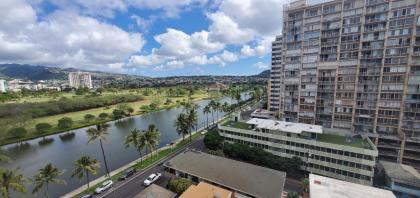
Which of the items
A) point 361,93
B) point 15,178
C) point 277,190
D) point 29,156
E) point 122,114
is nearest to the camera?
point 15,178

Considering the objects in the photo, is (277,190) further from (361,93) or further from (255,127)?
(361,93)

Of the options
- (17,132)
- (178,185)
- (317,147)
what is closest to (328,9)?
(317,147)

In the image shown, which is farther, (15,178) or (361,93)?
(361,93)

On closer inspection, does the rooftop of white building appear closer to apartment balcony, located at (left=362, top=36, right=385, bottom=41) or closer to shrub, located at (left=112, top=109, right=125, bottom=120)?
apartment balcony, located at (left=362, top=36, right=385, bottom=41)

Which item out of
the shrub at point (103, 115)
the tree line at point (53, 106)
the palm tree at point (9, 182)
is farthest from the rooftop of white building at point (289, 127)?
the tree line at point (53, 106)

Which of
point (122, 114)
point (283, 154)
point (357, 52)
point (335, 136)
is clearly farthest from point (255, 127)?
point (122, 114)

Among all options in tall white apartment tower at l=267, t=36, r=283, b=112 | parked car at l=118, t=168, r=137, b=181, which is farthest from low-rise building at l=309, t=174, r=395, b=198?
tall white apartment tower at l=267, t=36, r=283, b=112
